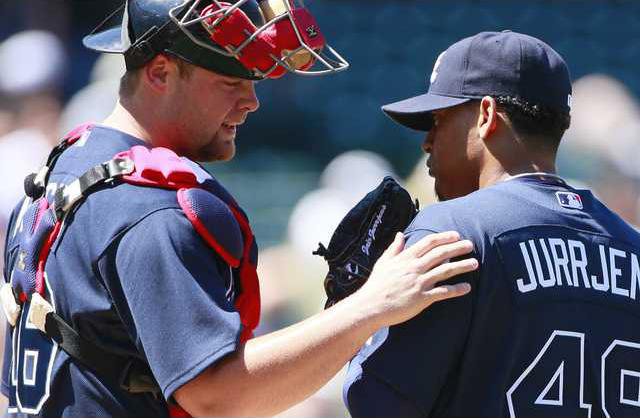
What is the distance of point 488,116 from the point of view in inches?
89.0

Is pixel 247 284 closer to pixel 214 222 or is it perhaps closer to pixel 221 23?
pixel 214 222

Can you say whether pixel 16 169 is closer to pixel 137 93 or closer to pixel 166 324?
pixel 137 93

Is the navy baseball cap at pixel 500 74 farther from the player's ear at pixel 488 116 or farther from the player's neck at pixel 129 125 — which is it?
the player's neck at pixel 129 125

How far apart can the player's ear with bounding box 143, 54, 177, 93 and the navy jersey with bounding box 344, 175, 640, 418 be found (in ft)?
2.13

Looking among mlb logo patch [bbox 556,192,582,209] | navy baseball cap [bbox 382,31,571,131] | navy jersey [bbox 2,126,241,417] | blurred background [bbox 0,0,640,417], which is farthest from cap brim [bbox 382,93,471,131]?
blurred background [bbox 0,0,640,417]

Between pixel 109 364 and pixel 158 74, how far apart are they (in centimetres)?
66

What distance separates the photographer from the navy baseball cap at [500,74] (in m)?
2.26

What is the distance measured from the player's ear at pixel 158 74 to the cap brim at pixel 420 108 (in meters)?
0.51

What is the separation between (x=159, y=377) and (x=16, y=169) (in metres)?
3.75

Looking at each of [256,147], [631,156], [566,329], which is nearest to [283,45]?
[566,329]

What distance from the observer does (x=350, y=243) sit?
2.33 m

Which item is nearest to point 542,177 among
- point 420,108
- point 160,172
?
point 420,108

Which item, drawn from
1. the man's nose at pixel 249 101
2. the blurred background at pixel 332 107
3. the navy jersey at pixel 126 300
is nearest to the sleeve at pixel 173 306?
the navy jersey at pixel 126 300

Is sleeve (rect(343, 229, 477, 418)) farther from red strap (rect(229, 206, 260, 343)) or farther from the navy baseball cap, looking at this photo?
the navy baseball cap
